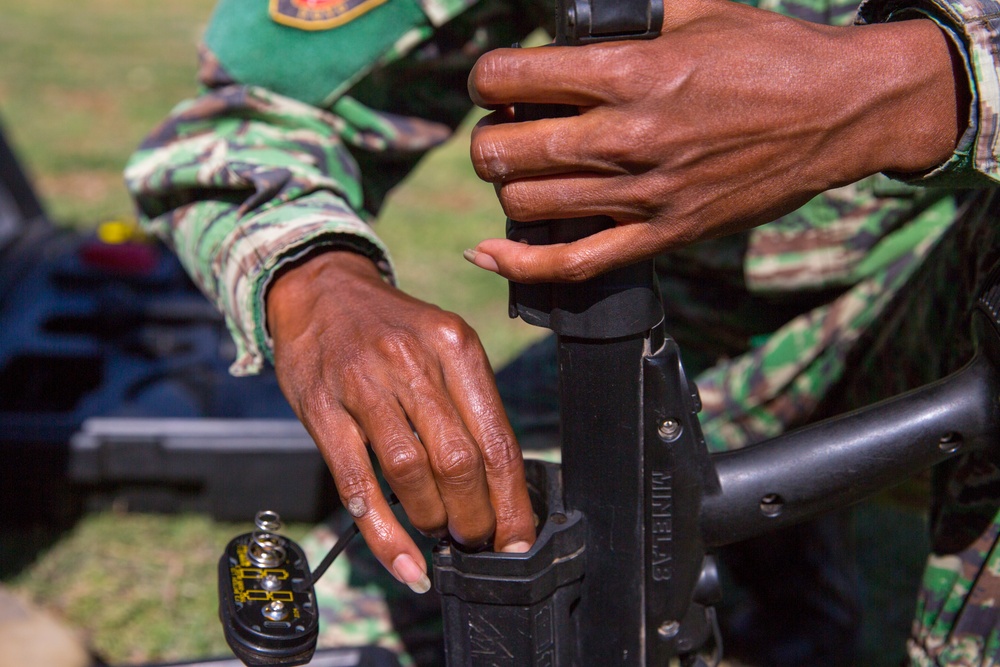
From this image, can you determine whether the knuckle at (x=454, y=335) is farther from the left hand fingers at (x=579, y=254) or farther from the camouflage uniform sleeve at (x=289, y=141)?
the camouflage uniform sleeve at (x=289, y=141)

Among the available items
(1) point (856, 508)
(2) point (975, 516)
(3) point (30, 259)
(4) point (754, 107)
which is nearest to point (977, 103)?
(4) point (754, 107)

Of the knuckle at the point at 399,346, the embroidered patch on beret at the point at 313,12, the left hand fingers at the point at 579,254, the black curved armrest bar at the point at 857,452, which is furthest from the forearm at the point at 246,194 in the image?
the black curved armrest bar at the point at 857,452

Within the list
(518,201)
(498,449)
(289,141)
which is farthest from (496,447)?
(289,141)

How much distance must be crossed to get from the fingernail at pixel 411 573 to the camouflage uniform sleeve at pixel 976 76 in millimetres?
600

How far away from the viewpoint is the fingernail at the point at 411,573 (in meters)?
0.93

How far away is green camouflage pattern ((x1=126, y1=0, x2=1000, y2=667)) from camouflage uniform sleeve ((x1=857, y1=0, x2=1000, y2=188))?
0.11ft

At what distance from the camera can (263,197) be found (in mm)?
1236

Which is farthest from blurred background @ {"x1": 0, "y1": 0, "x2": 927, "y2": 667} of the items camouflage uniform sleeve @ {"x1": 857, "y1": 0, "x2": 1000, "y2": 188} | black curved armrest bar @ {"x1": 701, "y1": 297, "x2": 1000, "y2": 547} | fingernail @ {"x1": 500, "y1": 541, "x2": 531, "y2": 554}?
fingernail @ {"x1": 500, "y1": 541, "x2": 531, "y2": 554}

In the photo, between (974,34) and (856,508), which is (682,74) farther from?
(856,508)

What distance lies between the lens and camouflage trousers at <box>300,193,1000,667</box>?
114 cm

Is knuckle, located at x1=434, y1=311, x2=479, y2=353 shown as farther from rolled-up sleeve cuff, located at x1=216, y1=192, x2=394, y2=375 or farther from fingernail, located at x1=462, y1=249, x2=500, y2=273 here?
rolled-up sleeve cuff, located at x1=216, y1=192, x2=394, y2=375

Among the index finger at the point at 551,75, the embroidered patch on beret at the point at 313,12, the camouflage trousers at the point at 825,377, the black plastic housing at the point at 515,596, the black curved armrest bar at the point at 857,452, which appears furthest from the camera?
the embroidered patch on beret at the point at 313,12

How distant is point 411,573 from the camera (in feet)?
3.05

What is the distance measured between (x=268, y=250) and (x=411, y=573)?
0.44 meters
